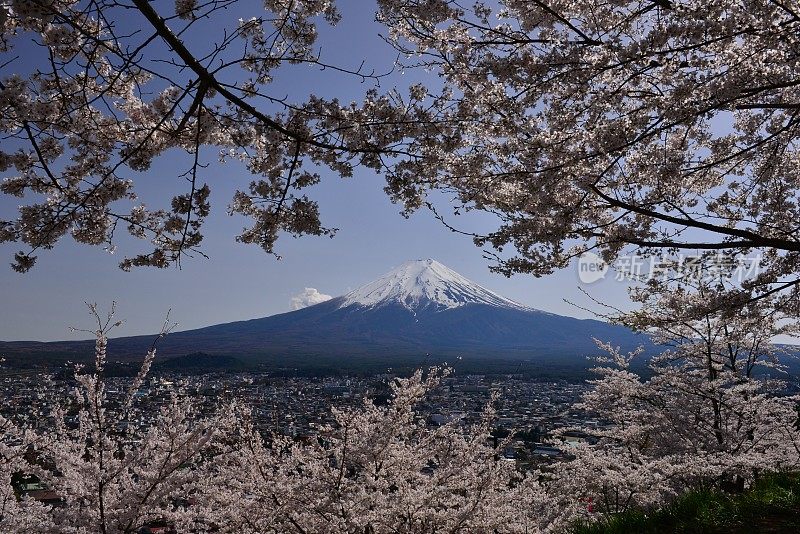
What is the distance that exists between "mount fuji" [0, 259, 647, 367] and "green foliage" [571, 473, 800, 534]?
82087 millimetres

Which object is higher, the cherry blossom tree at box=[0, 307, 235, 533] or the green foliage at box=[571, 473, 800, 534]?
the cherry blossom tree at box=[0, 307, 235, 533]

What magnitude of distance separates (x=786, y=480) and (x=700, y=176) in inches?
179

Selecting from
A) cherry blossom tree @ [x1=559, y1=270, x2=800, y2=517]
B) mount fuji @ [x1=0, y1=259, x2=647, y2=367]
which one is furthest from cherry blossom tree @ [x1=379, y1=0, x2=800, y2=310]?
mount fuji @ [x1=0, y1=259, x2=647, y2=367]

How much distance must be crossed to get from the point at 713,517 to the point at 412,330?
12293cm

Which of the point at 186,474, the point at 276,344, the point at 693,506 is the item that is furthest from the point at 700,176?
the point at 276,344

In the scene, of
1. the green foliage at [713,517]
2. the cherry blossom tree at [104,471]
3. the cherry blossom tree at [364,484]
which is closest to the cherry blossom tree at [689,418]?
the green foliage at [713,517]

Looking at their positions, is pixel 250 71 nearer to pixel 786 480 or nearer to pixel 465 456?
pixel 465 456

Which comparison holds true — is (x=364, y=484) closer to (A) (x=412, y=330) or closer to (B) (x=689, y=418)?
(B) (x=689, y=418)

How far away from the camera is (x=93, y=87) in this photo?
324 cm

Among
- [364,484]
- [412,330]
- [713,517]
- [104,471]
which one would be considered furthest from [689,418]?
[412,330]

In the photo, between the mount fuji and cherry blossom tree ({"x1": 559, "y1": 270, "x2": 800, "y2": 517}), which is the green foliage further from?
the mount fuji

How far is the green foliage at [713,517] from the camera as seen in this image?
4.73 m

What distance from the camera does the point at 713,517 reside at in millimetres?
4863

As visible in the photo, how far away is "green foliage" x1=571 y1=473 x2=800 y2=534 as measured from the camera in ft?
15.5
